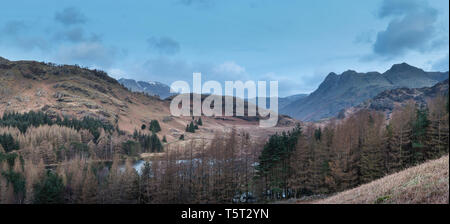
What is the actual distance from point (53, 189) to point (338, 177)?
67.6m

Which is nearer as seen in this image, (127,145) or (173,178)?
(173,178)

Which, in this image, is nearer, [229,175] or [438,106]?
[438,106]

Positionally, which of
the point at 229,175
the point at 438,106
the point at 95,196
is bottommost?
the point at 95,196

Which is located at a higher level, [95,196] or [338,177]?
[338,177]

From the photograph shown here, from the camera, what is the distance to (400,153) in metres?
55.8

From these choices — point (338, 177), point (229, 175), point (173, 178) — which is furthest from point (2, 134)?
point (338, 177)

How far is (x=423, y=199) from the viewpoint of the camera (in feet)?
40.3
